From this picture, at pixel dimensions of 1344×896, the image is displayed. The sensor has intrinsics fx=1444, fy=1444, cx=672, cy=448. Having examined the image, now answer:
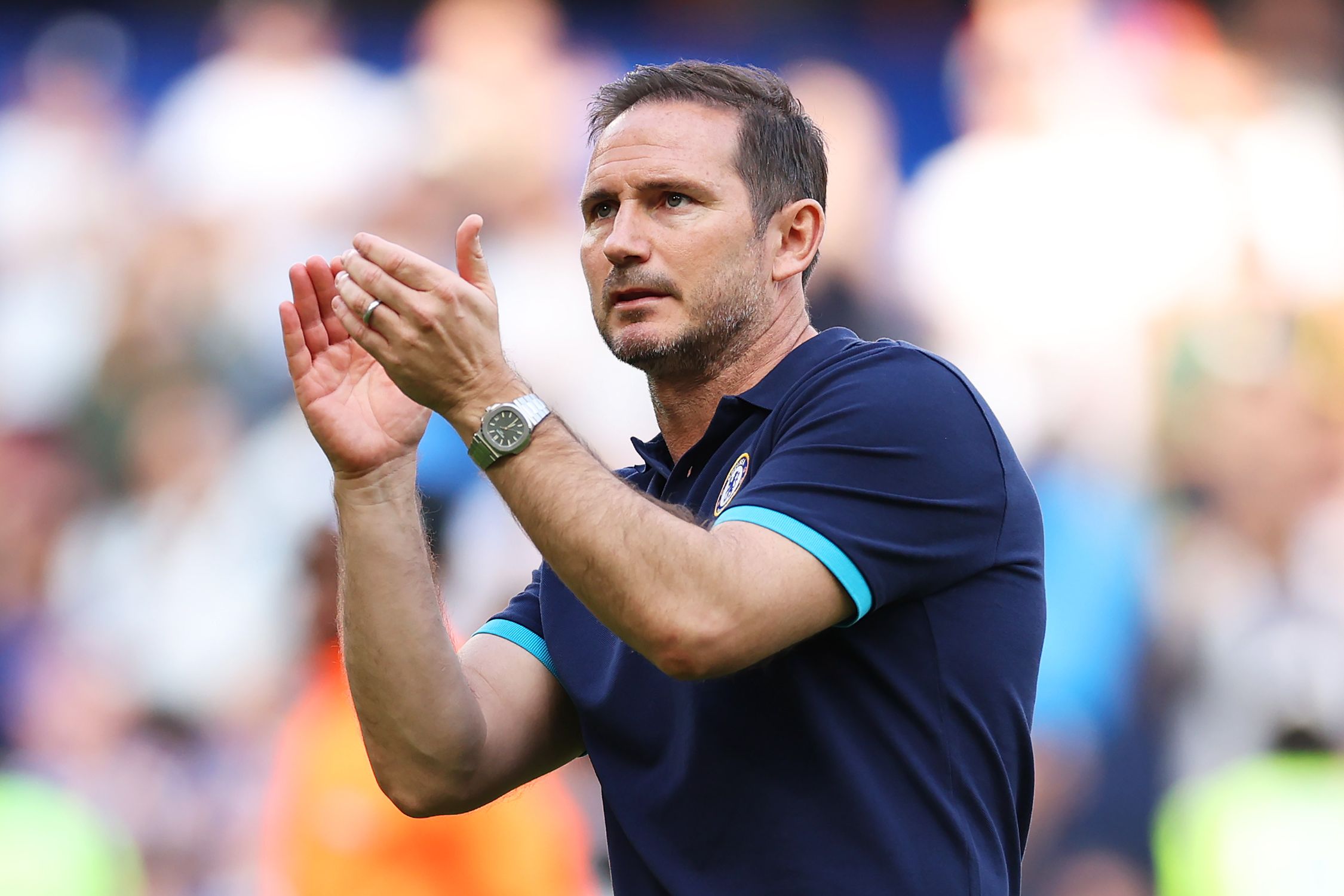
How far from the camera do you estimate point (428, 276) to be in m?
1.82

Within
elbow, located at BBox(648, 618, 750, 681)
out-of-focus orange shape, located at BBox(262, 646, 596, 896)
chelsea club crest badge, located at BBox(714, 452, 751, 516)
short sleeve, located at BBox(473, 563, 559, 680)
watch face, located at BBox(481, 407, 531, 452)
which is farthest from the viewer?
out-of-focus orange shape, located at BBox(262, 646, 596, 896)

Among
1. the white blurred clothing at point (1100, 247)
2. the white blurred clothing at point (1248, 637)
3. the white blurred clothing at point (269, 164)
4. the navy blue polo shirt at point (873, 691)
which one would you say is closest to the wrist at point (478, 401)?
the navy blue polo shirt at point (873, 691)

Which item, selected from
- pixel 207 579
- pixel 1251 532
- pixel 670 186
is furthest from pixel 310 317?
pixel 1251 532

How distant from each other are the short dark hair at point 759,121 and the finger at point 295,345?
75 cm

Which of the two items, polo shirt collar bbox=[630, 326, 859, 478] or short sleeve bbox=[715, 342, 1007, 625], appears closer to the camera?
short sleeve bbox=[715, 342, 1007, 625]

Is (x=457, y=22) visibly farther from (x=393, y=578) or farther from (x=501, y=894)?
(x=393, y=578)

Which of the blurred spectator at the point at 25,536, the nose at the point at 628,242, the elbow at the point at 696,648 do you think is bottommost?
the blurred spectator at the point at 25,536

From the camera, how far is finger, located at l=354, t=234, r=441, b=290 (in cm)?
183

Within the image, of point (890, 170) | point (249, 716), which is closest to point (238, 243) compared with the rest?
point (249, 716)

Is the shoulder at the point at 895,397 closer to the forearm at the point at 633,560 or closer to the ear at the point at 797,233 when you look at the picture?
the forearm at the point at 633,560

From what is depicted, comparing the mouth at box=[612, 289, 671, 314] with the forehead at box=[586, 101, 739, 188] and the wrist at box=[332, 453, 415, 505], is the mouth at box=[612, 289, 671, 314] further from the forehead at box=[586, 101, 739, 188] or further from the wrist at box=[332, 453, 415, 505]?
the wrist at box=[332, 453, 415, 505]

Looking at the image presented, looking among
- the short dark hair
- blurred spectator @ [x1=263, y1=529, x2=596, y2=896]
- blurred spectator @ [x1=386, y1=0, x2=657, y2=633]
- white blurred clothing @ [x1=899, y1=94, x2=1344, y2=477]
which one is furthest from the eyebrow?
white blurred clothing @ [x1=899, y1=94, x2=1344, y2=477]

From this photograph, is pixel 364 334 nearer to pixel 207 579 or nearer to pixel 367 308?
pixel 367 308

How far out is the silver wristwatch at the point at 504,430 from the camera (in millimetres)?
1792
